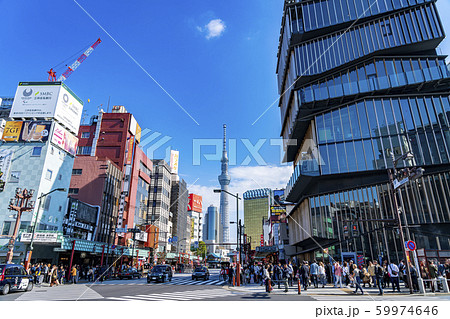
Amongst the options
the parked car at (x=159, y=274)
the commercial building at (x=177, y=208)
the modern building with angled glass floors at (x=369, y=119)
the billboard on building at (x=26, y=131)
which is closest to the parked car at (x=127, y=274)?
the parked car at (x=159, y=274)

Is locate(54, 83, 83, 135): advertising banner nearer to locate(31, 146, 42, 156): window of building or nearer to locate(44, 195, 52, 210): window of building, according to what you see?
locate(31, 146, 42, 156): window of building

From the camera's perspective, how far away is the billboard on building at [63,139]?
4086cm

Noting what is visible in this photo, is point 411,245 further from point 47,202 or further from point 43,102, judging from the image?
point 43,102

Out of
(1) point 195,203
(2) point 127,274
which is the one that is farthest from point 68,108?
(1) point 195,203

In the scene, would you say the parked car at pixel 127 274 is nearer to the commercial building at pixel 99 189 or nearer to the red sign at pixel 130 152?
the commercial building at pixel 99 189

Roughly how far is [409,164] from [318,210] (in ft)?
39.0

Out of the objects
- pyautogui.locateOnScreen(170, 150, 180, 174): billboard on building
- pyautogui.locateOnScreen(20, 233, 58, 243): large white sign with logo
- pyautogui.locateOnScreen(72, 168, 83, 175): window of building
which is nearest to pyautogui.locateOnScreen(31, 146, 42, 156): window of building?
pyautogui.locateOnScreen(20, 233, 58, 243): large white sign with logo

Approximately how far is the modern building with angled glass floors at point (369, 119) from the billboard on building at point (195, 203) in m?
126

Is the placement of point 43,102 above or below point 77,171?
above

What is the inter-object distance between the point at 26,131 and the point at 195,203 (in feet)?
437

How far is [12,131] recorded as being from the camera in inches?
1572
